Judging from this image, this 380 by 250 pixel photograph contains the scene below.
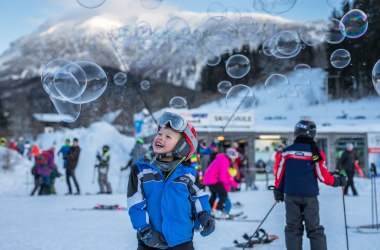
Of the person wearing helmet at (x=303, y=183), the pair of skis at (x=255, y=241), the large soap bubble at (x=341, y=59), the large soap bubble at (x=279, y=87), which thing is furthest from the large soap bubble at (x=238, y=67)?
the person wearing helmet at (x=303, y=183)

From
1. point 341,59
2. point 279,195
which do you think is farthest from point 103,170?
point 279,195

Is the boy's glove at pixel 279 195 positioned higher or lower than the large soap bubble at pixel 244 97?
lower

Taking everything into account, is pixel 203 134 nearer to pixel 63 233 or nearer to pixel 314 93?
pixel 63 233

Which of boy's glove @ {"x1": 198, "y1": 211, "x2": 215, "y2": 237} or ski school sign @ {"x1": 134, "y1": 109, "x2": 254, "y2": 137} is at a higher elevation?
ski school sign @ {"x1": 134, "y1": 109, "x2": 254, "y2": 137}

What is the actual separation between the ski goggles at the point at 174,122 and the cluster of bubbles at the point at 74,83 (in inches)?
154

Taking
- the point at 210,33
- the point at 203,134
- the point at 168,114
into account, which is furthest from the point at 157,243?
the point at 203,134

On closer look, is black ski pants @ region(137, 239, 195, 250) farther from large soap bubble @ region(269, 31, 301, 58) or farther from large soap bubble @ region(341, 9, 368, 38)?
large soap bubble @ region(269, 31, 301, 58)

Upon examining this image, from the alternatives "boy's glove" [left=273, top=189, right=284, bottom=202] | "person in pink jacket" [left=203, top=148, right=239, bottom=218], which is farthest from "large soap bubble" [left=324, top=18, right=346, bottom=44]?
"boy's glove" [left=273, top=189, right=284, bottom=202]

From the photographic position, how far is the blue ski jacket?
3.38m

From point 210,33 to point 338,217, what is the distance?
4931 mm

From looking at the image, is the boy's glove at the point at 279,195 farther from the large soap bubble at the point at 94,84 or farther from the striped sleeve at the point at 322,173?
the large soap bubble at the point at 94,84

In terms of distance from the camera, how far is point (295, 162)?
548 cm

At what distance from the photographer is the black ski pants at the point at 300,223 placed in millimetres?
5293

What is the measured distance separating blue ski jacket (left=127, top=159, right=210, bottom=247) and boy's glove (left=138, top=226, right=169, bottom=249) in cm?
3
